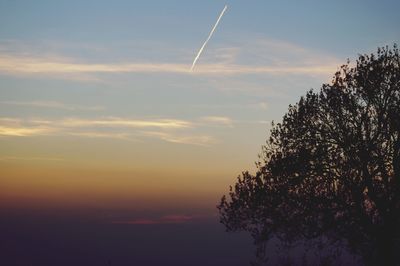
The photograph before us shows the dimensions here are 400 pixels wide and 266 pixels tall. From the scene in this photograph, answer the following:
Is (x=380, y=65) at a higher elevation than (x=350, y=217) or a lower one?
higher

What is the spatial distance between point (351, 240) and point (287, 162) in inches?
236

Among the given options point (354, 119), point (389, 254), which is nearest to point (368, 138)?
point (354, 119)

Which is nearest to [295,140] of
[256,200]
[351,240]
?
[256,200]

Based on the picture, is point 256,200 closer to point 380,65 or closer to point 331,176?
point 331,176

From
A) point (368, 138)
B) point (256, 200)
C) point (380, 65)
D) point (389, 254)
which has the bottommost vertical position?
point (389, 254)

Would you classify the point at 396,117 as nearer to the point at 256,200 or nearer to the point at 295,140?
the point at 295,140

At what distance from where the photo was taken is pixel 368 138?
124 ft

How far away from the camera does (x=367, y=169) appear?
123ft

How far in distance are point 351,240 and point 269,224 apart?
497 cm

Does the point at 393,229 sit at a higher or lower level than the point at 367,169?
lower

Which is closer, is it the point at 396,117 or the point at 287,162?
the point at 396,117

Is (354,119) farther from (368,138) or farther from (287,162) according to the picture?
(287,162)

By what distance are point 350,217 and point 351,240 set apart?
54.9 inches

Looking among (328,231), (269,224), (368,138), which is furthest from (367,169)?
(269,224)
